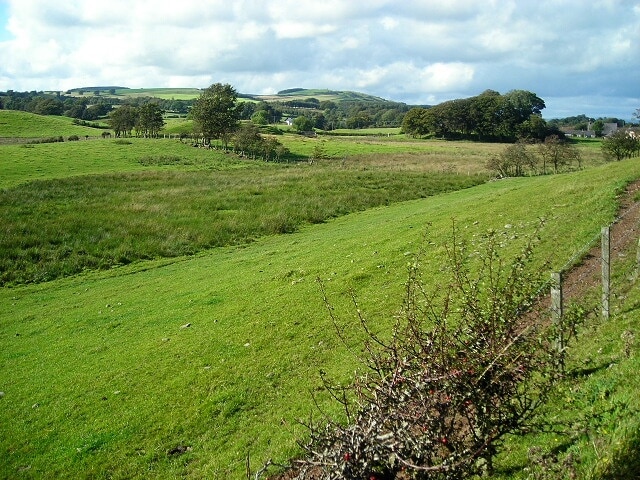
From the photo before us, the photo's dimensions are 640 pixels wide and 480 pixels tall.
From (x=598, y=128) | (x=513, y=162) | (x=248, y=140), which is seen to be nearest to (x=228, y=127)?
(x=248, y=140)

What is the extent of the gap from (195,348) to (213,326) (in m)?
1.65

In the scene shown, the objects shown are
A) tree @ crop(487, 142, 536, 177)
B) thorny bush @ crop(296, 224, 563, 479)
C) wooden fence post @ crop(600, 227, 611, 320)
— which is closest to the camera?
thorny bush @ crop(296, 224, 563, 479)

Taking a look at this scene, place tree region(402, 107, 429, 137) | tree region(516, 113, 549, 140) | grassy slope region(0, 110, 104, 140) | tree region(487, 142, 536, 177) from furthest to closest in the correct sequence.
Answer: tree region(402, 107, 429, 137), tree region(516, 113, 549, 140), grassy slope region(0, 110, 104, 140), tree region(487, 142, 536, 177)

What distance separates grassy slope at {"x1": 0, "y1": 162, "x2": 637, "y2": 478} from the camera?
10289 mm

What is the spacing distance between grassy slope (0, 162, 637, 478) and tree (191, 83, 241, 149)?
264ft

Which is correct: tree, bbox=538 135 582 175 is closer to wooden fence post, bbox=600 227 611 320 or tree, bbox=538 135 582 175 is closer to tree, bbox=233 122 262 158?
wooden fence post, bbox=600 227 611 320

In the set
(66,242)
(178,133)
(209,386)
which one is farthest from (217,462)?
(178,133)

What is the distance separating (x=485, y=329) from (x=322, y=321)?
9399mm

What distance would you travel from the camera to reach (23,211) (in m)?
35.4

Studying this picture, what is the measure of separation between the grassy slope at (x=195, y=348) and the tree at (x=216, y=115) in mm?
80562

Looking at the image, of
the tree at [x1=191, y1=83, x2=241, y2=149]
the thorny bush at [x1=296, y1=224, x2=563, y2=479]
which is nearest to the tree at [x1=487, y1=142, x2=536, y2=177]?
the thorny bush at [x1=296, y1=224, x2=563, y2=479]

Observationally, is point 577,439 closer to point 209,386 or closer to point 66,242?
point 209,386

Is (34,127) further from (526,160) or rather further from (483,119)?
(483,119)

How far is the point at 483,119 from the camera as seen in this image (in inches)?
5148
